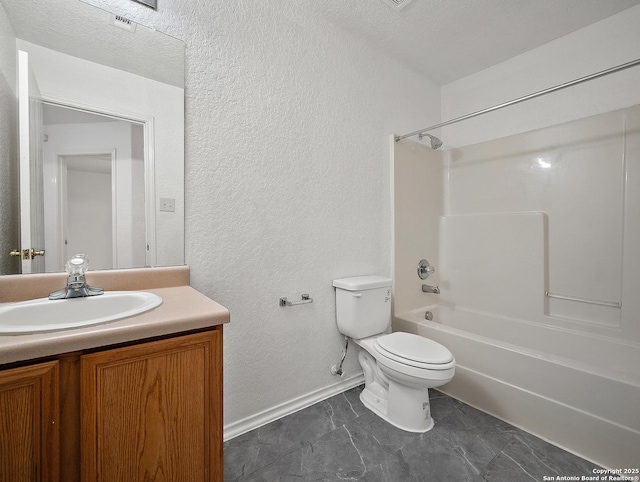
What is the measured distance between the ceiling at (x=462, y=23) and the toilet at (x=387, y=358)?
1.70 metres

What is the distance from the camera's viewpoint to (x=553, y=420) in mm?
1484

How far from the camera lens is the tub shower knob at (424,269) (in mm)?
2479

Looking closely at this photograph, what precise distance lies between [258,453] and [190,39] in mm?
2027

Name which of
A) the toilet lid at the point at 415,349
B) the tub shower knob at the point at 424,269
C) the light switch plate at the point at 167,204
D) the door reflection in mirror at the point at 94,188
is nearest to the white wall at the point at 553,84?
the tub shower knob at the point at 424,269

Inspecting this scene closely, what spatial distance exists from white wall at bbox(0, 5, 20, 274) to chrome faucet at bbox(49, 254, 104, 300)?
234 millimetres

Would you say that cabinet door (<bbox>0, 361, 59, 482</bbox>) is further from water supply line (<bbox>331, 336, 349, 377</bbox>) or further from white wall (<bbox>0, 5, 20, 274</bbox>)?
water supply line (<bbox>331, 336, 349, 377</bbox>)

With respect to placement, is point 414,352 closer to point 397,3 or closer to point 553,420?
point 553,420

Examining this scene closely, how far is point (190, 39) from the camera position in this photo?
1373 millimetres

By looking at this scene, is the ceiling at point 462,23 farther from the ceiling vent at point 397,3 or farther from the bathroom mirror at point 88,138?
the bathroom mirror at point 88,138

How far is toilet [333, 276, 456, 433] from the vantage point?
1493 mm

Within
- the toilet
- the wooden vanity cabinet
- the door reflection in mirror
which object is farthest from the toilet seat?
the door reflection in mirror

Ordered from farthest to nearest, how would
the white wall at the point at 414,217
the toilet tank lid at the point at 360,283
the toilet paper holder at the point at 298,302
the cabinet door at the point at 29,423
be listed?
the white wall at the point at 414,217 < the toilet tank lid at the point at 360,283 < the toilet paper holder at the point at 298,302 < the cabinet door at the point at 29,423

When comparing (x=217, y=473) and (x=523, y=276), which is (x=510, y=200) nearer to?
(x=523, y=276)

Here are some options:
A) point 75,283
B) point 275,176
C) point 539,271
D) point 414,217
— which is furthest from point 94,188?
point 539,271
